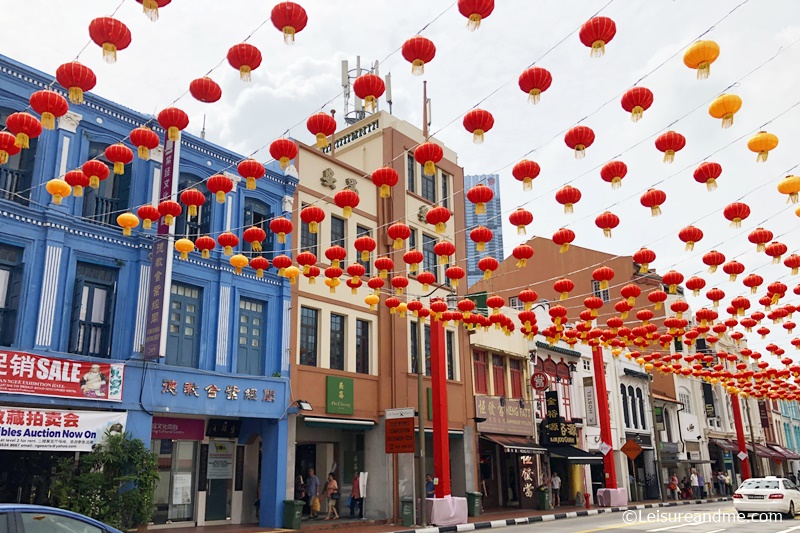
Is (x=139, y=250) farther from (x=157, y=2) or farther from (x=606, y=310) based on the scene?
(x=606, y=310)

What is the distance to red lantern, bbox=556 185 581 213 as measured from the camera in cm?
1305

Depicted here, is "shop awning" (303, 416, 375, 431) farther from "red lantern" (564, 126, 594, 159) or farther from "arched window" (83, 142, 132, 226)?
"red lantern" (564, 126, 594, 159)

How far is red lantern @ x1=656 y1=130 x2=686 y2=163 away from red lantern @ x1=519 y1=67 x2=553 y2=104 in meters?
2.23

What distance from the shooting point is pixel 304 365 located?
2161cm

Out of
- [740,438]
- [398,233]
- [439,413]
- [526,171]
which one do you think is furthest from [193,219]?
[740,438]

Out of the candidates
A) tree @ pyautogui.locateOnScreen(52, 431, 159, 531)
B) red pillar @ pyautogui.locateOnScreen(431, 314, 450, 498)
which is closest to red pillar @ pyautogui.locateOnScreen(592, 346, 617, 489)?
red pillar @ pyautogui.locateOnScreen(431, 314, 450, 498)

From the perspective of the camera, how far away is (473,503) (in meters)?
24.9

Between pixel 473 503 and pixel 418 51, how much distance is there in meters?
19.6

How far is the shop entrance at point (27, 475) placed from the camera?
15.6m

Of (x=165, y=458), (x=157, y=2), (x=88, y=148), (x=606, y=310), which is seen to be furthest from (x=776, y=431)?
(x=157, y=2)

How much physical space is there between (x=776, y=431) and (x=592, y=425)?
39.1 metres

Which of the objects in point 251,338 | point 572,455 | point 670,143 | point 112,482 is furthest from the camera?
point 572,455

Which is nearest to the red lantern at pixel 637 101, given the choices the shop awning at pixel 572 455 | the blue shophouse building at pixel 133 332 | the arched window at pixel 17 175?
the blue shophouse building at pixel 133 332

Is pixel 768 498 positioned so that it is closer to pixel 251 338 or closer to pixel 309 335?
pixel 309 335
